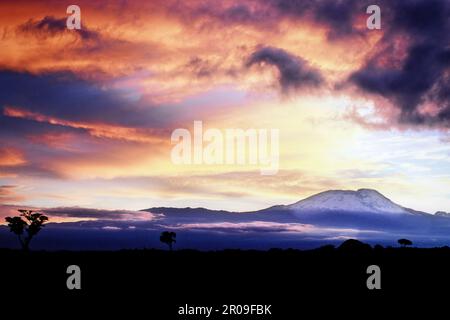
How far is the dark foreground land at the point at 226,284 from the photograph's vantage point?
122ft

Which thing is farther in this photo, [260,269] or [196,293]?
[260,269]

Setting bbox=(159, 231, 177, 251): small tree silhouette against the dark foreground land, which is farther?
bbox=(159, 231, 177, 251): small tree silhouette

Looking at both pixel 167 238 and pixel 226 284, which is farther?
pixel 167 238

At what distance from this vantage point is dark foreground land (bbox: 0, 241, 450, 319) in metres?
37.2

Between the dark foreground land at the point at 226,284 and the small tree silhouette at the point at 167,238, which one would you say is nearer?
the dark foreground land at the point at 226,284

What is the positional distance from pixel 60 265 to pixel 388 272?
34.8 meters

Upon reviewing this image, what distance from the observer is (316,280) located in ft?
155

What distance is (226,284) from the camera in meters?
45.2
